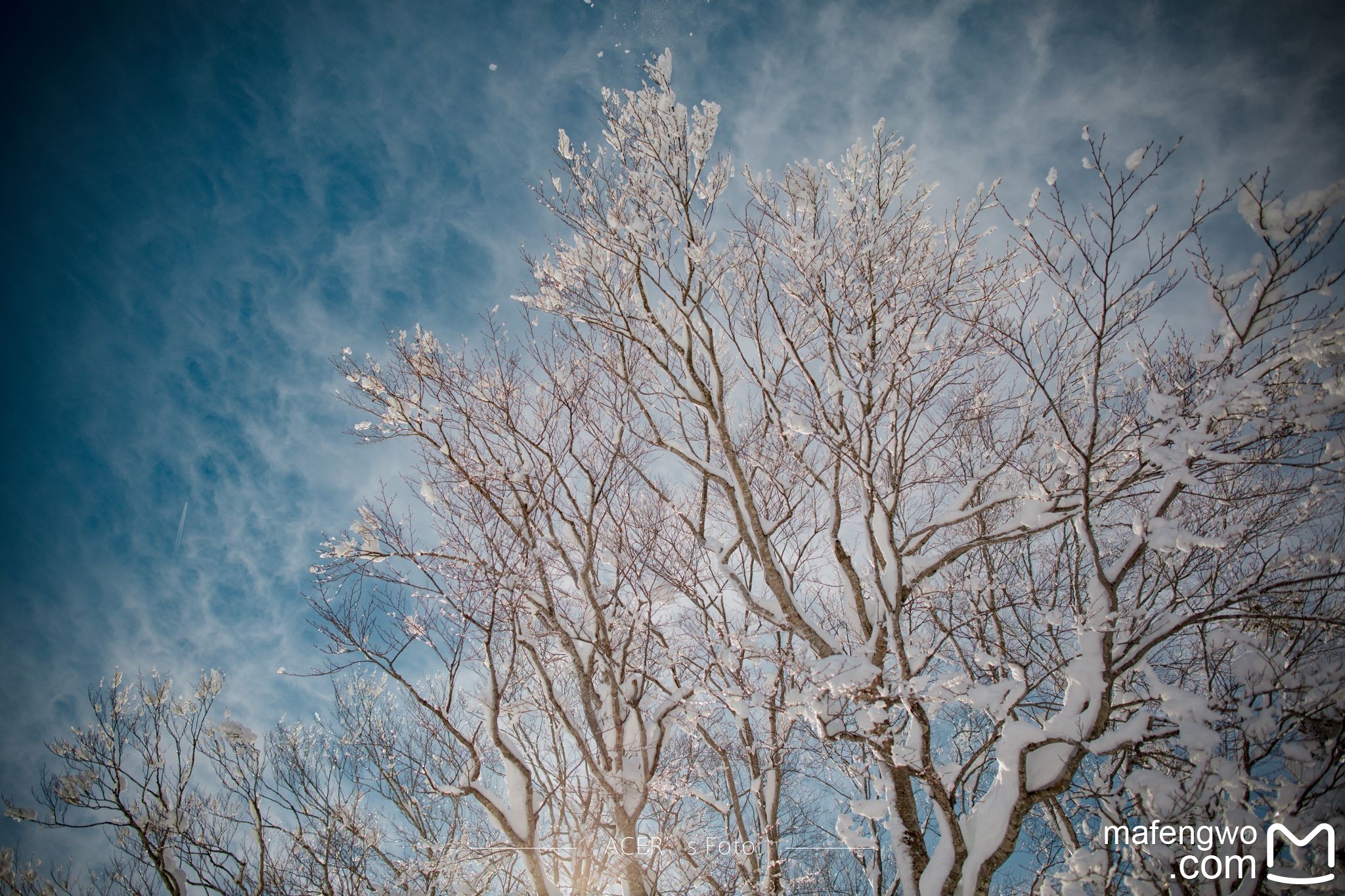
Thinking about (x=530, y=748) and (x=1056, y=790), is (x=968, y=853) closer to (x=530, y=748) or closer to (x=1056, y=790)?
(x=1056, y=790)

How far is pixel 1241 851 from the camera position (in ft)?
8.66

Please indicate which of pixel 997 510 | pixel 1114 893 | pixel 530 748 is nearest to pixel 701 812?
pixel 530 748

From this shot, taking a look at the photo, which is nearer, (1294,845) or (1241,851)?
(1294,845)

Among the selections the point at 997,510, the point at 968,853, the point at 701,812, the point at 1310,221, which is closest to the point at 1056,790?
the point at 968,853

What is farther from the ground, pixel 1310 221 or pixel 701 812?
pixel 1310 221

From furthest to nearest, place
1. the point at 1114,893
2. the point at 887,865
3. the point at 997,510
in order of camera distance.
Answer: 1. the point at 887,865
2. the point at 997,510
3. the point at 1114,893

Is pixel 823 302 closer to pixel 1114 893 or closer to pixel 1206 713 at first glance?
pixel 1206 713

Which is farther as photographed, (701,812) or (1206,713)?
(701,812)

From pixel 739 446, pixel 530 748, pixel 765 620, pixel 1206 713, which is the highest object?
pixel 739 446

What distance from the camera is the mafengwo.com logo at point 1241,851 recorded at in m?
2.44

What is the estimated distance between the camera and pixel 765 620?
15.0 ft

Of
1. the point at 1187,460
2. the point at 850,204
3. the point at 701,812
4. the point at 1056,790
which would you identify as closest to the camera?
the point at 1187,460

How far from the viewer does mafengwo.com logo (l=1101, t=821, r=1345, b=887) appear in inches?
95.9

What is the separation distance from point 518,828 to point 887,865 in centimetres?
634
